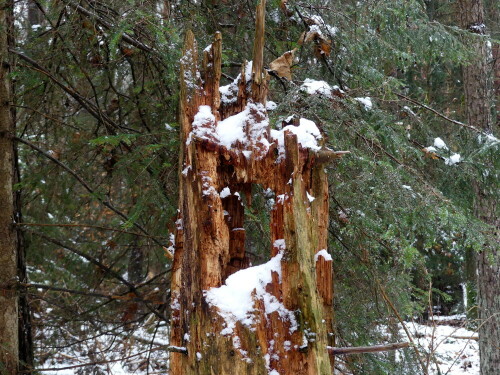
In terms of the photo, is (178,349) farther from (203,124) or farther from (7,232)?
(7,232)

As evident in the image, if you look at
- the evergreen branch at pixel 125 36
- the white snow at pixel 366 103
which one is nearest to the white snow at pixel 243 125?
the white snow at pixel 366 103

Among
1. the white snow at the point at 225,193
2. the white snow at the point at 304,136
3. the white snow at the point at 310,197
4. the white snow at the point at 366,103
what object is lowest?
the white snow at the point at 310,197

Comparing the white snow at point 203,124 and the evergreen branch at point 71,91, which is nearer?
the white snow at point 203,124

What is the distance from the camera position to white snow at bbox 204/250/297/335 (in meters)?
2.28

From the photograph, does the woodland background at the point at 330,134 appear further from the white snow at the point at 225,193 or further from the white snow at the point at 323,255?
the white snow at the point at 323,255

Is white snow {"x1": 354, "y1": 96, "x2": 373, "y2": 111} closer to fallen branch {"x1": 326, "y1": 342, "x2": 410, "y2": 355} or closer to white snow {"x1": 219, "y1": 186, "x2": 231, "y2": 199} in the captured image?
white snow {"x1": 219, "y1": 186, "x2": 231, "y2": 199}

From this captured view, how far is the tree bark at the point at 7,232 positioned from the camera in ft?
14.2

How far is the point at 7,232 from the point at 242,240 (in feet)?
8.82

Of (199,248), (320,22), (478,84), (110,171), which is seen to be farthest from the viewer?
(478,84)

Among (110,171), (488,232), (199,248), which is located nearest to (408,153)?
(488,232)

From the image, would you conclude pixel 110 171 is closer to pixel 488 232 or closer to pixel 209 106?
pixel 209 106

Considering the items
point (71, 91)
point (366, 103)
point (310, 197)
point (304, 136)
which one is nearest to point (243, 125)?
point (304, 136)

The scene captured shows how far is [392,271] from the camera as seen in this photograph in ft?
14.2

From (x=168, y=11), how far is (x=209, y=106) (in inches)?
56.9
